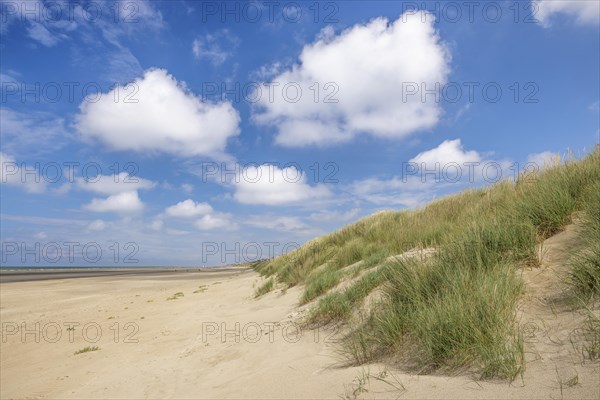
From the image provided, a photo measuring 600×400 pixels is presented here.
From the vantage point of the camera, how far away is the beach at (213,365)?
8.96ft

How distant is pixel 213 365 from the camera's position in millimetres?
5254

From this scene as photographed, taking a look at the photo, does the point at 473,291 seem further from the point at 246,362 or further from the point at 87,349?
the point at 87,349

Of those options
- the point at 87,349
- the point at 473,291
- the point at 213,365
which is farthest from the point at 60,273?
the point at 473,291

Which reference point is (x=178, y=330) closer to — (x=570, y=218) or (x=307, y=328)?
(x=307, y=328)

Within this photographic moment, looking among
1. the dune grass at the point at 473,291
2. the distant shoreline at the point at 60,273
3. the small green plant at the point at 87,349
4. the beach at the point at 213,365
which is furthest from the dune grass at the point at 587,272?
the distant shoreline at the point at 60,273

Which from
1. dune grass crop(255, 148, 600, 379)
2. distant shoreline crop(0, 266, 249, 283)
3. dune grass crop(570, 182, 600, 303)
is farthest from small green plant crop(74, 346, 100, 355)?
distant shoreline crop(0, 266, 249, 283)

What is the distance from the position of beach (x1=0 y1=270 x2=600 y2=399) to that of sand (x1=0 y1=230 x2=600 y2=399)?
0.02 m

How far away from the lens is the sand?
263 centimetres

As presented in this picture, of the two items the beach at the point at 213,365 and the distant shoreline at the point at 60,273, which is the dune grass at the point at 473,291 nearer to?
the beach at the point at 213,365

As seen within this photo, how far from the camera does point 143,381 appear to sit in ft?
17.3

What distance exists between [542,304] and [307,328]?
331 centimetres

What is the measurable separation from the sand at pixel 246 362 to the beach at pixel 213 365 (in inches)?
0.6

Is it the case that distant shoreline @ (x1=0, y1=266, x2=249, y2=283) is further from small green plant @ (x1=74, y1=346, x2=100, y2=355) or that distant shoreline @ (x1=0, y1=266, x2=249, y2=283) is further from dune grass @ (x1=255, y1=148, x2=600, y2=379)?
dune grass @ (x1=255, y1=148, x2=600, y2=379)

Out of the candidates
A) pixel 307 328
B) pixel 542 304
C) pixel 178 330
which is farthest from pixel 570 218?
pixel 178 330
